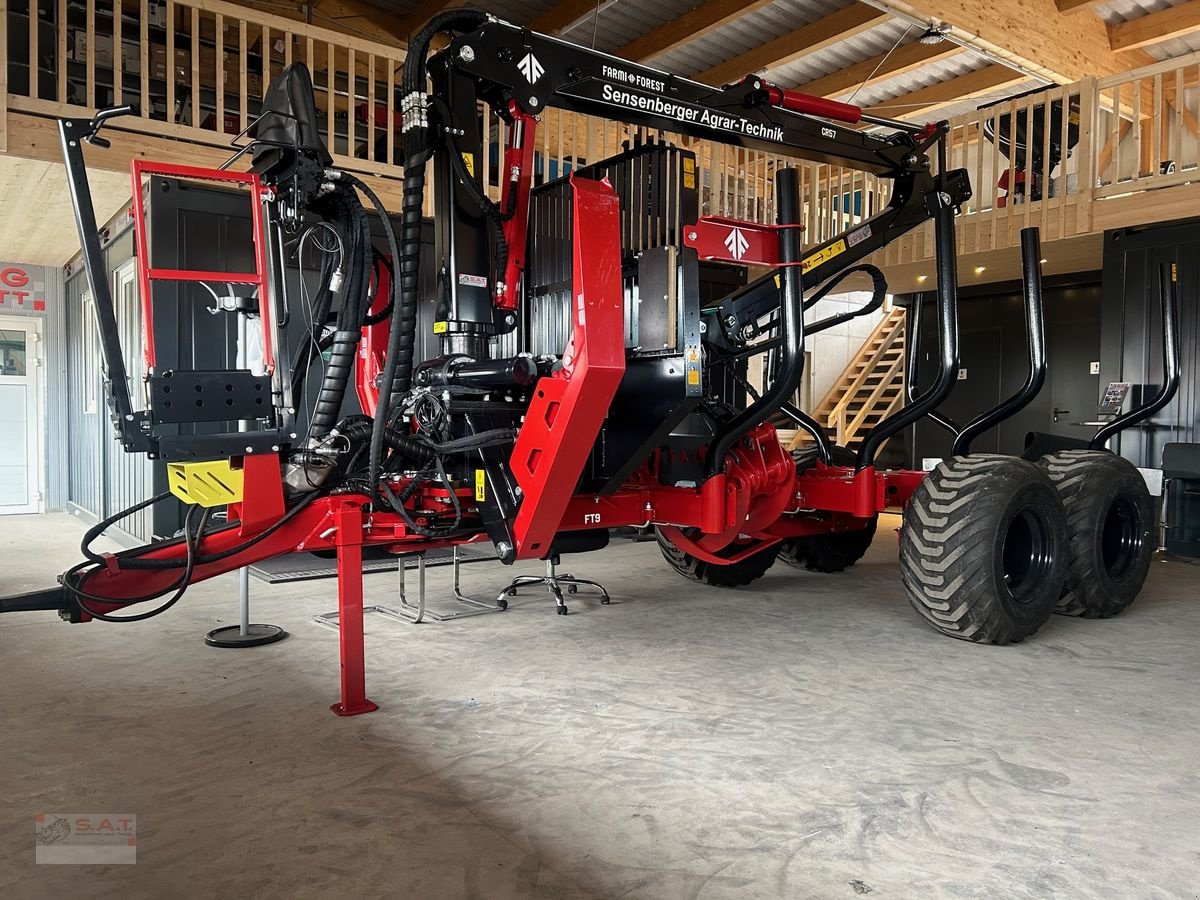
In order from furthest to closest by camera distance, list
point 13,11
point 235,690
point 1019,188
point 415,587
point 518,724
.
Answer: point 1019,188 → point 13,11 → point 415,587 → point 235,690 → point 518,724

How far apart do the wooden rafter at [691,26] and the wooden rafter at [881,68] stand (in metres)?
2.01

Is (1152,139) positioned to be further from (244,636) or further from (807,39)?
(244,636)

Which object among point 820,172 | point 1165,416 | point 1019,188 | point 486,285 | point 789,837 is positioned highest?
point 820,172

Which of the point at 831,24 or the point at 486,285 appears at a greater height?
the point at 831,24

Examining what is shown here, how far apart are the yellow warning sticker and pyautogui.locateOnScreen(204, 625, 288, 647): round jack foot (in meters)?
3.41

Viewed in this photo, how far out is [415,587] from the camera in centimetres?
617

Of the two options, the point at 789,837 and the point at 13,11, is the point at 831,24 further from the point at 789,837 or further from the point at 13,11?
the point at 789,837

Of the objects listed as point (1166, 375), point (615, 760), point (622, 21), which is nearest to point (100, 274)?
point (615, 760)

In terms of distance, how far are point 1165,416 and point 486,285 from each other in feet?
23.3

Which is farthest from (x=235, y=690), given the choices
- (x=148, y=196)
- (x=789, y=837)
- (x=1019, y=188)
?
(x=1019, y=188)

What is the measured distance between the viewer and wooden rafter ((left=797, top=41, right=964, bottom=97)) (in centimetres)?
1031

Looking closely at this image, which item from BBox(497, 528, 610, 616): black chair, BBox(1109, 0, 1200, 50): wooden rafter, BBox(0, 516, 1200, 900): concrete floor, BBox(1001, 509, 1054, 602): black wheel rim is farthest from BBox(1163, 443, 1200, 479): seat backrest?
BBox(497, 528, 610, 616): black chair

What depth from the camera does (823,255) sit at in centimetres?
513

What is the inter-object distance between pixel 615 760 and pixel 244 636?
7.81ft
